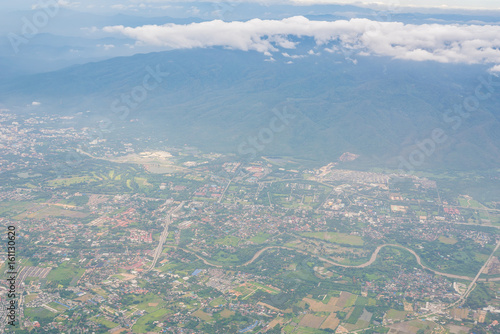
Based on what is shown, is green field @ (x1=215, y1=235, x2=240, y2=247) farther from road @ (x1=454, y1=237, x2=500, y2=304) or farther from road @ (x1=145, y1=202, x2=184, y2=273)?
road @ (x1=454, y1=237, x2=500, y2=304)

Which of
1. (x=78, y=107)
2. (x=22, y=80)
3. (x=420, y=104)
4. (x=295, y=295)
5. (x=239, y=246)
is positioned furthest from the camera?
(x=22, y=80)

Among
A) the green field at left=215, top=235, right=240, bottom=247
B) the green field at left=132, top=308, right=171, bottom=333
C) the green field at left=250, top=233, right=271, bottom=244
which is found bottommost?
the green field at left=132, top=308, right=171, bottom=333

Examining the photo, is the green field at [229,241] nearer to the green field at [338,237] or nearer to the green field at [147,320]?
the green field at [338,237]

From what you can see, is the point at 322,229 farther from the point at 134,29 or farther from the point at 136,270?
the point at 134,29

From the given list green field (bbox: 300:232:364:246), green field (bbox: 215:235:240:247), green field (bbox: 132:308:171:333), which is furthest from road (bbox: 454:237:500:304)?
green field (bbox: 132:308:171:333)

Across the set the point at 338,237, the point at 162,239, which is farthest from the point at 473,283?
the point at 162,239

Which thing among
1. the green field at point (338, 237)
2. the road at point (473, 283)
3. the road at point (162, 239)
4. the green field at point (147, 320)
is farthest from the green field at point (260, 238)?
the road at point (473, 283)

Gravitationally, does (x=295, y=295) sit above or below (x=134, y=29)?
below

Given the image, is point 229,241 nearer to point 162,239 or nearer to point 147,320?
point 162,239

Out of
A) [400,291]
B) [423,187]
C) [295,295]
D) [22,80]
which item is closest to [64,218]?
[295,295]

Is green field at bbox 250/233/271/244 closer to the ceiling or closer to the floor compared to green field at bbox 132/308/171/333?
closer to the ceiling

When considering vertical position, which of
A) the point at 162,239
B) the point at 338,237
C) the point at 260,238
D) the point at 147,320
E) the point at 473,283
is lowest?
the point at 473,283
